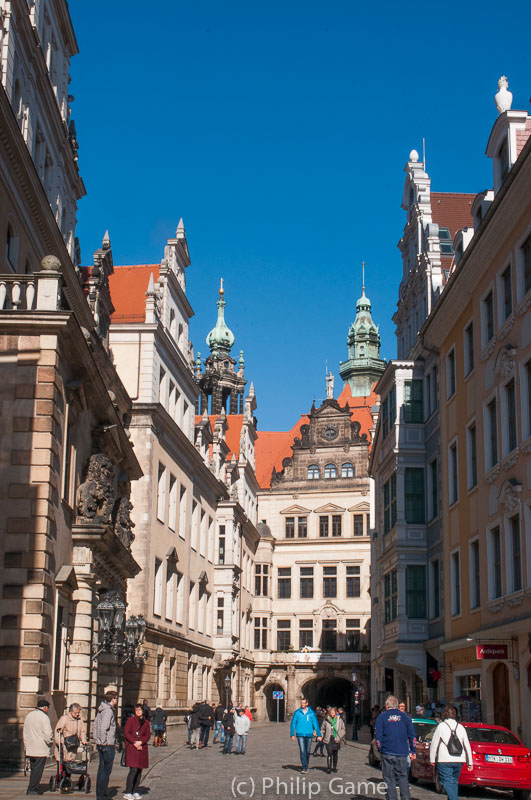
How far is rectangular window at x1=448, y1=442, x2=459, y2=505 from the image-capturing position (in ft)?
95.7

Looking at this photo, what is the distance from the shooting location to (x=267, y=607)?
231 ft

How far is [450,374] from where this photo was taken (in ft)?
99.8

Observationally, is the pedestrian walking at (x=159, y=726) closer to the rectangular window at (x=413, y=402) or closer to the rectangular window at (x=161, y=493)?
the rectangular window at (x=161, y=493)

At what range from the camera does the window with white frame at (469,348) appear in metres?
28.0

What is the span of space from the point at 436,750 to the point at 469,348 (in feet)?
53.7

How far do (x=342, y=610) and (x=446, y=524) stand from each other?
4262cm

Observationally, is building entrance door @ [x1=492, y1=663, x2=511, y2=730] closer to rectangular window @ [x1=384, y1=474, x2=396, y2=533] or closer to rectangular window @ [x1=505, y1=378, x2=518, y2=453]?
rectangular window @ [x1=505, y1=378, x2=518, y2=453]

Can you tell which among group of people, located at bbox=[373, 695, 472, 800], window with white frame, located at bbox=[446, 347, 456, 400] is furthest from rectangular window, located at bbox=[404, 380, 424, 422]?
group of people, located at bbox=[373, 695, 472, 800]

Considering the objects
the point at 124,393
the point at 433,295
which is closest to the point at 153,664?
the point at 124,393

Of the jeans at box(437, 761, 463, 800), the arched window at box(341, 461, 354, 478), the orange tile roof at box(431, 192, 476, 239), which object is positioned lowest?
the jeans at box(437, 761, 463, 800)

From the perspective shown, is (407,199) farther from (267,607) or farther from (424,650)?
(267,607)

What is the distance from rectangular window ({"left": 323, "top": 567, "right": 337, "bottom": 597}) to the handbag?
2278 inches

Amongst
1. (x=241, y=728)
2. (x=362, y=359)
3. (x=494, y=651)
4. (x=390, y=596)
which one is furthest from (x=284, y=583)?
(x=494, y=651)

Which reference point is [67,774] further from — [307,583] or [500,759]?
[307,583]
